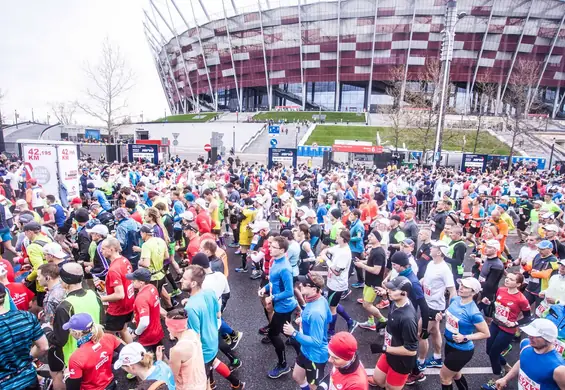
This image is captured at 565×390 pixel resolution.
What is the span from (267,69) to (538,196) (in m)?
57.6

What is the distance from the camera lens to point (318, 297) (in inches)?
149

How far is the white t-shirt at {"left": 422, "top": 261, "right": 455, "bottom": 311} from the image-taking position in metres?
4.80

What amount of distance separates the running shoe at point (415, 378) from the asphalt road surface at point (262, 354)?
0.05 m

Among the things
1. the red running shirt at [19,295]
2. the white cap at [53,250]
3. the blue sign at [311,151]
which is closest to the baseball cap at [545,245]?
the white cap at [53,250]

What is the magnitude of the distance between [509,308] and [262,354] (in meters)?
3.59

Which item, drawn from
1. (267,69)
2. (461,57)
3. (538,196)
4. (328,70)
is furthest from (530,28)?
(538,196)

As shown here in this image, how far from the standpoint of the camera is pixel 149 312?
408cm

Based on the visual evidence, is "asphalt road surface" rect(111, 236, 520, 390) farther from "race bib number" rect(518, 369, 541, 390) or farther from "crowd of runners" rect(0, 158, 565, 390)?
"race bib number" rect(518, 369, 541, 390)

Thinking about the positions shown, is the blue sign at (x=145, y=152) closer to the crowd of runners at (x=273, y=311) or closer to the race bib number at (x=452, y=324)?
the crowd of runners at (x=273, y=311)

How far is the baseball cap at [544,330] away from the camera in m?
3.08

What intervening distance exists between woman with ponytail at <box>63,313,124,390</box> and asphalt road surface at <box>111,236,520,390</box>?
1.44 m

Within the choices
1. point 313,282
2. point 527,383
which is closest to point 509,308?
point 527,383

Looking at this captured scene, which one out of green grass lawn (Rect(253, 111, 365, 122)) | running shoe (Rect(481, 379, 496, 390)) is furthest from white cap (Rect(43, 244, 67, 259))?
green grass lawn (Rect(253, 111, 365, 122))

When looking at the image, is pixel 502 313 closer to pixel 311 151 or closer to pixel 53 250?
pixel 53 250
